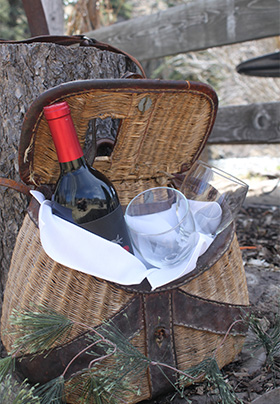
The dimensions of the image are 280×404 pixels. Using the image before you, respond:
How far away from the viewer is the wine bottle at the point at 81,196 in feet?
3.36

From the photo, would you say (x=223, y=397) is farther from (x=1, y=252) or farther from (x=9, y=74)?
(x=9, y=74)

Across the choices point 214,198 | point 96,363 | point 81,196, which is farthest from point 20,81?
point 96,363

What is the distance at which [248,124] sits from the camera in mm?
3117

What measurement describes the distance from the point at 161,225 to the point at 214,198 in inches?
7.7

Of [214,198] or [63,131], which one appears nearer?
[63,131]

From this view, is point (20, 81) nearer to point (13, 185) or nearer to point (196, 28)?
point (13, 185)

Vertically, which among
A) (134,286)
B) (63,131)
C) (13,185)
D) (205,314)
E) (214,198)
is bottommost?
(205,314)

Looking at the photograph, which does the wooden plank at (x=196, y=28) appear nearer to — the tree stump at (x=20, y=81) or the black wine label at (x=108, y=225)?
the tree stump at (x=20, y=81)

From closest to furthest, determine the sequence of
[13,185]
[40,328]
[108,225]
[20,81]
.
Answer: [40,328]
[108,225]
[13,185]
[20,81]

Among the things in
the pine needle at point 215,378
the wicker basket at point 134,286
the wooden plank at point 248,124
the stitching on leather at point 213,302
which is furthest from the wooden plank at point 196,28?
the pine needle at point 215,378

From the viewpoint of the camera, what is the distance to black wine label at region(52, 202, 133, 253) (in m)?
1.03

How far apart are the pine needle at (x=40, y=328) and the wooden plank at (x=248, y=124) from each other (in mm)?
2555

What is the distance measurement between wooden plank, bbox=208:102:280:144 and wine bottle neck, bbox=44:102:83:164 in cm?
235

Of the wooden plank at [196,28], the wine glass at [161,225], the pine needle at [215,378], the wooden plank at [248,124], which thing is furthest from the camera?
the wooden plank at [248,124]
